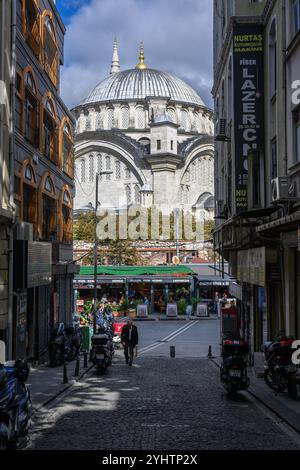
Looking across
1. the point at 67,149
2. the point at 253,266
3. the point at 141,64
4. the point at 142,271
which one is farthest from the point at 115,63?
the point at 253,266

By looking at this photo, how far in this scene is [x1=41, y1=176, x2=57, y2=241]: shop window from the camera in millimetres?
21544

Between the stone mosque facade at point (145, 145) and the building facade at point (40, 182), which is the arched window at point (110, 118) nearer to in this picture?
the stone mosque facade at point (145, 145)

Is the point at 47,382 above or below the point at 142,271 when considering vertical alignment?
below

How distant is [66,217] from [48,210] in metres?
4.00

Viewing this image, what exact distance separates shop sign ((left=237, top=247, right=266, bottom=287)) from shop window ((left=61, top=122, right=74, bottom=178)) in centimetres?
836

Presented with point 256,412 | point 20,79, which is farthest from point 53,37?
point 256,412

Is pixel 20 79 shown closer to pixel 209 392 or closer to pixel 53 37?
pixel 53 37

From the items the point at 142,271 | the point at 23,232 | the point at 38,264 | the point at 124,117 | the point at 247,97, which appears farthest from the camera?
the point at 124,117

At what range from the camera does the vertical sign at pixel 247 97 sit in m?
18.9

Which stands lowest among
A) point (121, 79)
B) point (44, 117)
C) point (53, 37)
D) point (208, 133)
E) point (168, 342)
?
point (168, 342)

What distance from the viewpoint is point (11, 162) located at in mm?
16062

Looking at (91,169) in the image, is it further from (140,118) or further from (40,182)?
(40,182)

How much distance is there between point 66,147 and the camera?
25.8 meters
